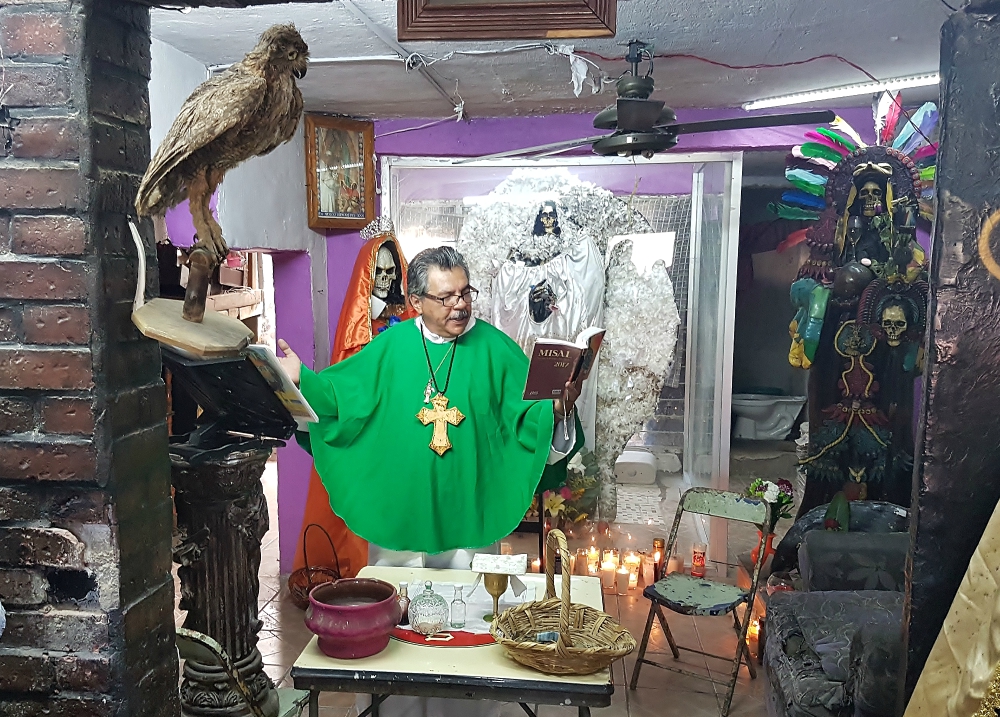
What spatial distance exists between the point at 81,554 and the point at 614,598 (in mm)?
3831

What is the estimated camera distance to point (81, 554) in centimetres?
138

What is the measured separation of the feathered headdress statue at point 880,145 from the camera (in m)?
4.21

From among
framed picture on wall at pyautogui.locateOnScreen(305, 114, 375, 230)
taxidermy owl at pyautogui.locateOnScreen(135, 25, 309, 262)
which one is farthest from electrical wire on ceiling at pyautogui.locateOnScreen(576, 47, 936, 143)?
taxidermy owl at pyautogui.locateOnScreen(135, 25, 309, 262)

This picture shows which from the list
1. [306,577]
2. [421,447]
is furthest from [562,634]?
[306,577]

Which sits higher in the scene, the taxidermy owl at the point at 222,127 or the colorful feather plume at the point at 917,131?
the colorful feather plume at the point at 917,131

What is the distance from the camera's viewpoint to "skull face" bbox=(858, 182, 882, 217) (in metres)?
4.24

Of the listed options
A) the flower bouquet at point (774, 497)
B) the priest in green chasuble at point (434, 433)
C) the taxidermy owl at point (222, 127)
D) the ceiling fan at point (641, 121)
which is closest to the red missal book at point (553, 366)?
the priest in green chasuble at point (434, 433)

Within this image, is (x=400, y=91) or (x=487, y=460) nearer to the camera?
(x=487, y=460)

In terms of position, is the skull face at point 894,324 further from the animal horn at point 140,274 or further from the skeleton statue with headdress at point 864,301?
the animal horn at point 140,274

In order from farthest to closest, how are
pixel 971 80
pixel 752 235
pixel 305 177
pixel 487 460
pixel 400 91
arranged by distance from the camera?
pixel 752 235, pixel 305 177, pixel 400 91, pixel 487 460, pixel 971 80

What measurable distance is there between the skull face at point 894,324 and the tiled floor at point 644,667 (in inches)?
77.4

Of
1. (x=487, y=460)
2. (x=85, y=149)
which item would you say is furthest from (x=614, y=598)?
(x=85, y=149)

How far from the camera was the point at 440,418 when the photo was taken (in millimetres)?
3199

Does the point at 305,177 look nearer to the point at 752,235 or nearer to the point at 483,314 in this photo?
the point at 483,314
